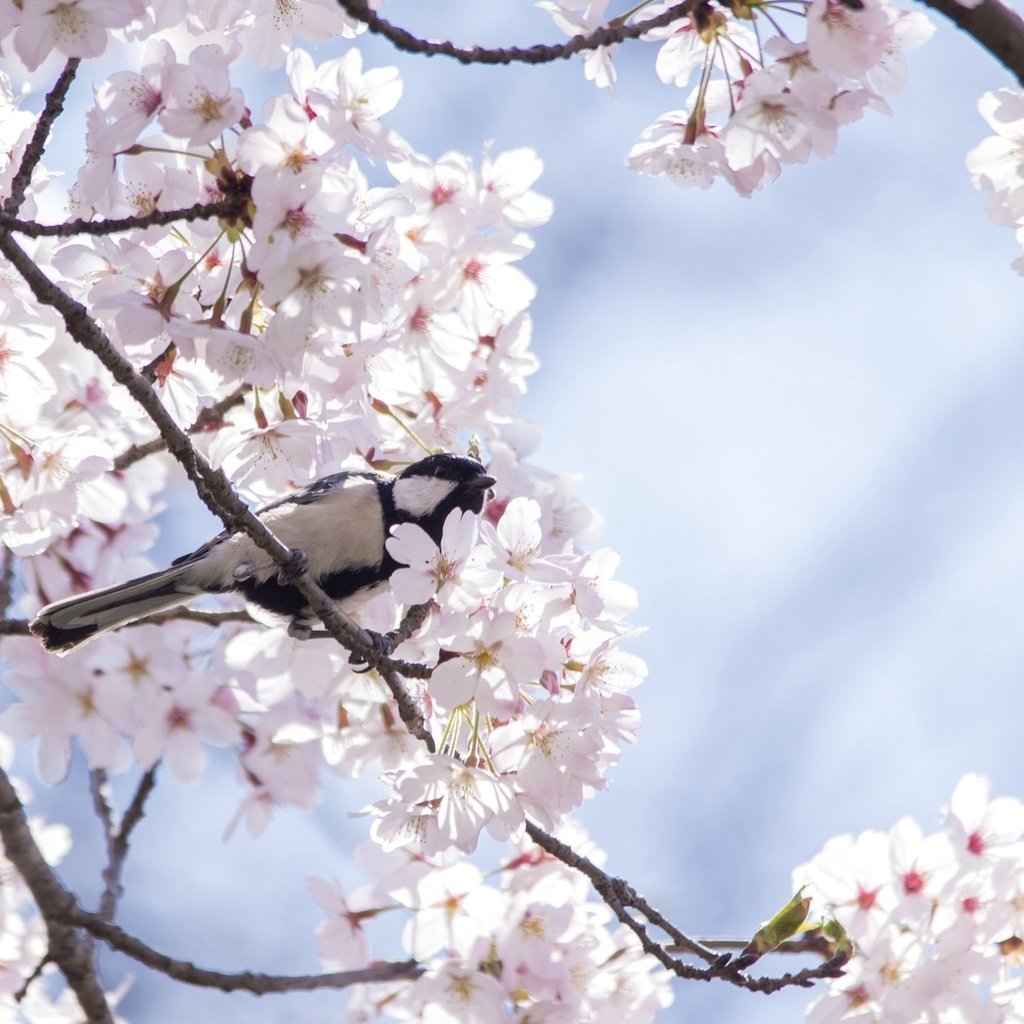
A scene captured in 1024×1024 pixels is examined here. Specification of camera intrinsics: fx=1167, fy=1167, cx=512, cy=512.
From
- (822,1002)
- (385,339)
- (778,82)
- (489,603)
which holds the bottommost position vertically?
(822,1002)

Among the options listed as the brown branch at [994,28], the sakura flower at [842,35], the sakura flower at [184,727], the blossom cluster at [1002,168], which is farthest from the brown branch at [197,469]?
the blossom cluster at [1002,168]

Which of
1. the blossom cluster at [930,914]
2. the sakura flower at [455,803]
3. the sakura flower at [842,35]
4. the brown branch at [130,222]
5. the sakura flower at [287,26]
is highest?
the sakura flower at [287,26]

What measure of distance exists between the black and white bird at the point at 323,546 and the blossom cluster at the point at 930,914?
1.38m

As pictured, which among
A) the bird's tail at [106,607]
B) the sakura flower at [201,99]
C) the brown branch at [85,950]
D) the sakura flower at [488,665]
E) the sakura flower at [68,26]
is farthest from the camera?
the bird's tail at [106,607]

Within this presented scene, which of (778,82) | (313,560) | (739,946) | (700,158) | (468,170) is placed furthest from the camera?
(313,560)

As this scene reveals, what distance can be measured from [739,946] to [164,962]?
1359mm

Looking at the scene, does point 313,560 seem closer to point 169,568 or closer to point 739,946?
point 169,568

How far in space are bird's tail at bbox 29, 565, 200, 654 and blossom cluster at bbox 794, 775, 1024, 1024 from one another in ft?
6.14

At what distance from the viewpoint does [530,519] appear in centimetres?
247

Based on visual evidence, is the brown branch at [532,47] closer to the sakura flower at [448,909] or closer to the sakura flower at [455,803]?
the sakura flower at [455,803]

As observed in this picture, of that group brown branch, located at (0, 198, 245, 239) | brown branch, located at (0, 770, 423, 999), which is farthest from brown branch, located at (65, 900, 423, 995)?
brown branch, located at (0, 198, 245, 239)

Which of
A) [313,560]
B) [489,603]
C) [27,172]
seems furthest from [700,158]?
[313,560]

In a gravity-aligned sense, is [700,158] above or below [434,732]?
above

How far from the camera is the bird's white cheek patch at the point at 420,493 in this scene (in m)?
3.44
